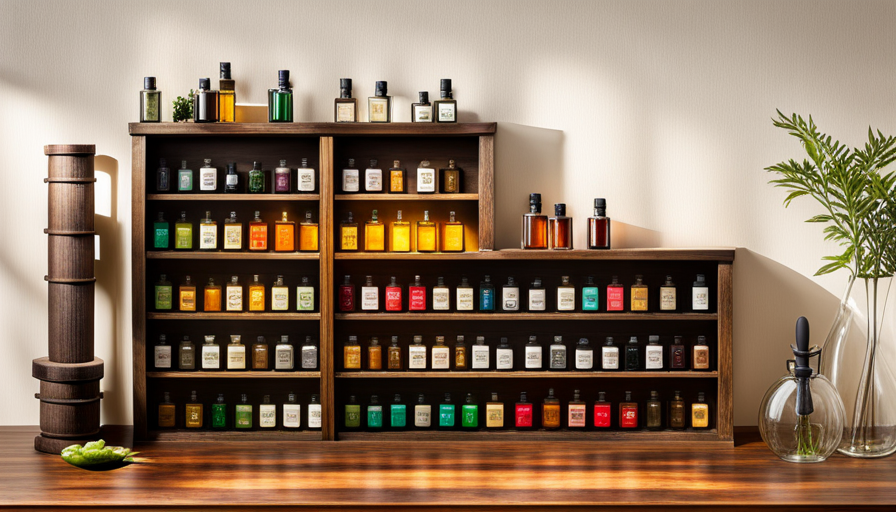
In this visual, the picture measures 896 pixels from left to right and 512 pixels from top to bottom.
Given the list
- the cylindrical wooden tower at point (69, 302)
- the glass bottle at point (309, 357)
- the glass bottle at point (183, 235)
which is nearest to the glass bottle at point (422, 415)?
the glass bottle at point (309, 357)

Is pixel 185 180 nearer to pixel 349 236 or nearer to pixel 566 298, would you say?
pixel 349 236

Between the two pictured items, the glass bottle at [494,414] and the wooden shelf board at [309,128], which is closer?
the wooden shelf board at [309,128]

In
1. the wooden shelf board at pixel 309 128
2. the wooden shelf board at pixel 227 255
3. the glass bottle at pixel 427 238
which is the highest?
the wooden shelf board at pixel 309 128

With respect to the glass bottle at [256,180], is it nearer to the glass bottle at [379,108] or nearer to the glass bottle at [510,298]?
the glass bottle at [379,108]

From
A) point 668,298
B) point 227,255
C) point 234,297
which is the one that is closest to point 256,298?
point 234,297

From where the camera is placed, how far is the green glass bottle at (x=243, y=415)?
297cm

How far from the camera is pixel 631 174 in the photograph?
10.0 ft

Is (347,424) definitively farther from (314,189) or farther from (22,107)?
(22,107)

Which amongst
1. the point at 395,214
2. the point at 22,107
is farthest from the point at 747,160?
the point at 22,107

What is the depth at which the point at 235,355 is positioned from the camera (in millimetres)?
2932

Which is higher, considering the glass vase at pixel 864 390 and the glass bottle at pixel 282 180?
the glass bottle at pixel 282 180

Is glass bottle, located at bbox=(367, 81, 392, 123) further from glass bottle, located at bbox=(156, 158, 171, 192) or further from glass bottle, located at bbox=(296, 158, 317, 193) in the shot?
glass bottle, located at bbox=(156, 158, 171, 192)

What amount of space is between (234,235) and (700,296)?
5.85 ft

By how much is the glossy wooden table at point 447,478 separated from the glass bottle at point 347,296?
0.52m
